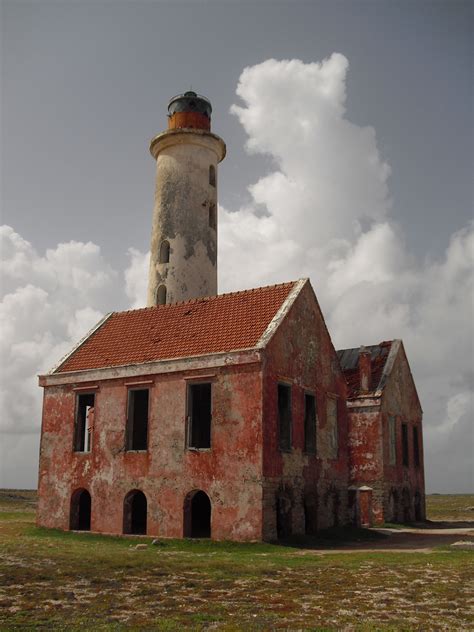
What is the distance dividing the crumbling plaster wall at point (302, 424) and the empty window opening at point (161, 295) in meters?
8.66

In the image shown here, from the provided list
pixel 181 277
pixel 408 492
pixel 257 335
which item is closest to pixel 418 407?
pixel 408 492

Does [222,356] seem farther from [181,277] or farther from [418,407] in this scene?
[418,407]

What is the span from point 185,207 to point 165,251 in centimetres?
211

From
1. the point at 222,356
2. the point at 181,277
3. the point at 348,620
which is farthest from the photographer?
the point at 181,277

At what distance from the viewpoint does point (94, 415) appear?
70.4ft

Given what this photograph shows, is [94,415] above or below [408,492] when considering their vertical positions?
above

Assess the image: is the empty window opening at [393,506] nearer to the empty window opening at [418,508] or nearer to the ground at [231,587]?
the empty window opening at [418,508]

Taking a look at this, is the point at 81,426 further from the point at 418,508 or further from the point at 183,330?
the point at 418,508

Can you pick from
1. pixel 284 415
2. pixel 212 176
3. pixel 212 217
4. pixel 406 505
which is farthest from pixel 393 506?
pixel 212 176

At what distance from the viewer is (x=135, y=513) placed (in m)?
22.9

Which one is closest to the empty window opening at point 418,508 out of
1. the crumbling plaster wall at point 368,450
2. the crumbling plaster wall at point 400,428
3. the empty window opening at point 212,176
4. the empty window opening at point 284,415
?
the crumbling plaster wall at point 400,428

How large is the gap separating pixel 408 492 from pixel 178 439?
1399 centimetres

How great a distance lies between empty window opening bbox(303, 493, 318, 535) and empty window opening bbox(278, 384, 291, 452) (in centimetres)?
191

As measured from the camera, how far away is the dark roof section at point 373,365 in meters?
27.9
